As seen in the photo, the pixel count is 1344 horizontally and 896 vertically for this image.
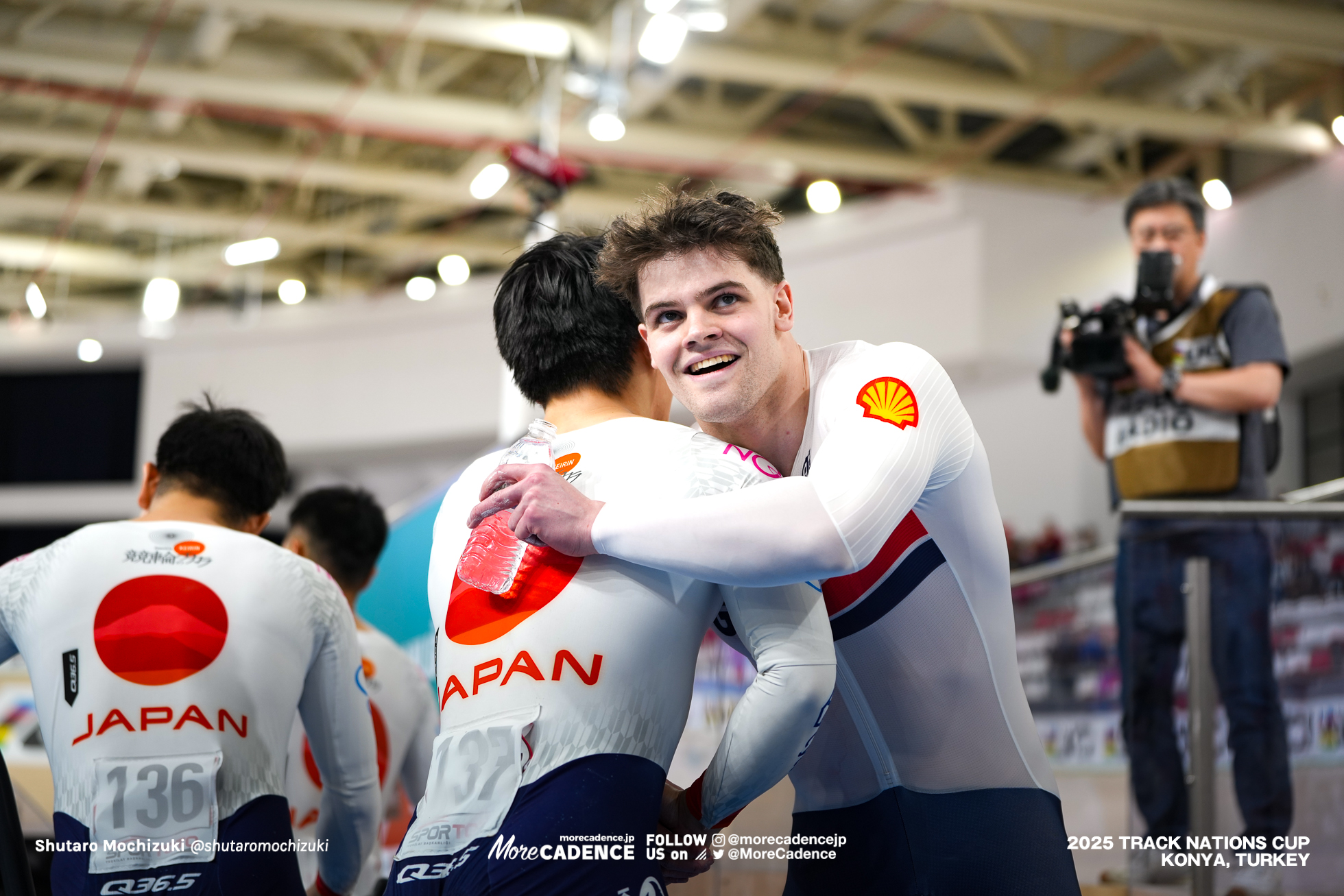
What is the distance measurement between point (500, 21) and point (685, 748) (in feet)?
20.6

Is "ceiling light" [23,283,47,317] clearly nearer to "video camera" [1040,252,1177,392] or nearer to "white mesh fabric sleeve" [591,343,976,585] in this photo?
"video camera" [1040,252,1177,392]

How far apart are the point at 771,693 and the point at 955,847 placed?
53cm

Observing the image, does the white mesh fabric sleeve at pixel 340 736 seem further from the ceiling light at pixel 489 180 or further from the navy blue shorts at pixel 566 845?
the ceiling light at pixel 489 180

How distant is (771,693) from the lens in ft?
5.57

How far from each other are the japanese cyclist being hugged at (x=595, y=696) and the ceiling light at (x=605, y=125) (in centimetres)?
647

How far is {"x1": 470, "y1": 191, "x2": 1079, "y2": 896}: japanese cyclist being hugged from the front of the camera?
6.32ft

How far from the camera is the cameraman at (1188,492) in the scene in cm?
293

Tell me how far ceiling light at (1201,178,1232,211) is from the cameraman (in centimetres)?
693

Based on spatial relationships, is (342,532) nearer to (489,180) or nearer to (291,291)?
(489,180)

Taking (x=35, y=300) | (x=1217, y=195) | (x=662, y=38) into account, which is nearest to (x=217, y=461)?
(x=662, y=38)

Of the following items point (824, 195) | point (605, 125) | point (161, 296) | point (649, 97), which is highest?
point (649, 97)

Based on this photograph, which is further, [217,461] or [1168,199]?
[1168,199]

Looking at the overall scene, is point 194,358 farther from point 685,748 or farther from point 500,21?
point 685,748

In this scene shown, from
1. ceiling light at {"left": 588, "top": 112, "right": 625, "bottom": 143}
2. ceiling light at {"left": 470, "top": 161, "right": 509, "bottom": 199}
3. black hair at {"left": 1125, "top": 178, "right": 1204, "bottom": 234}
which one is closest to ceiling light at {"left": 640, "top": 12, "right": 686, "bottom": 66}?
ceiling light at {"left": 588, "top": 112, "right": 625, "bottom": 143}
